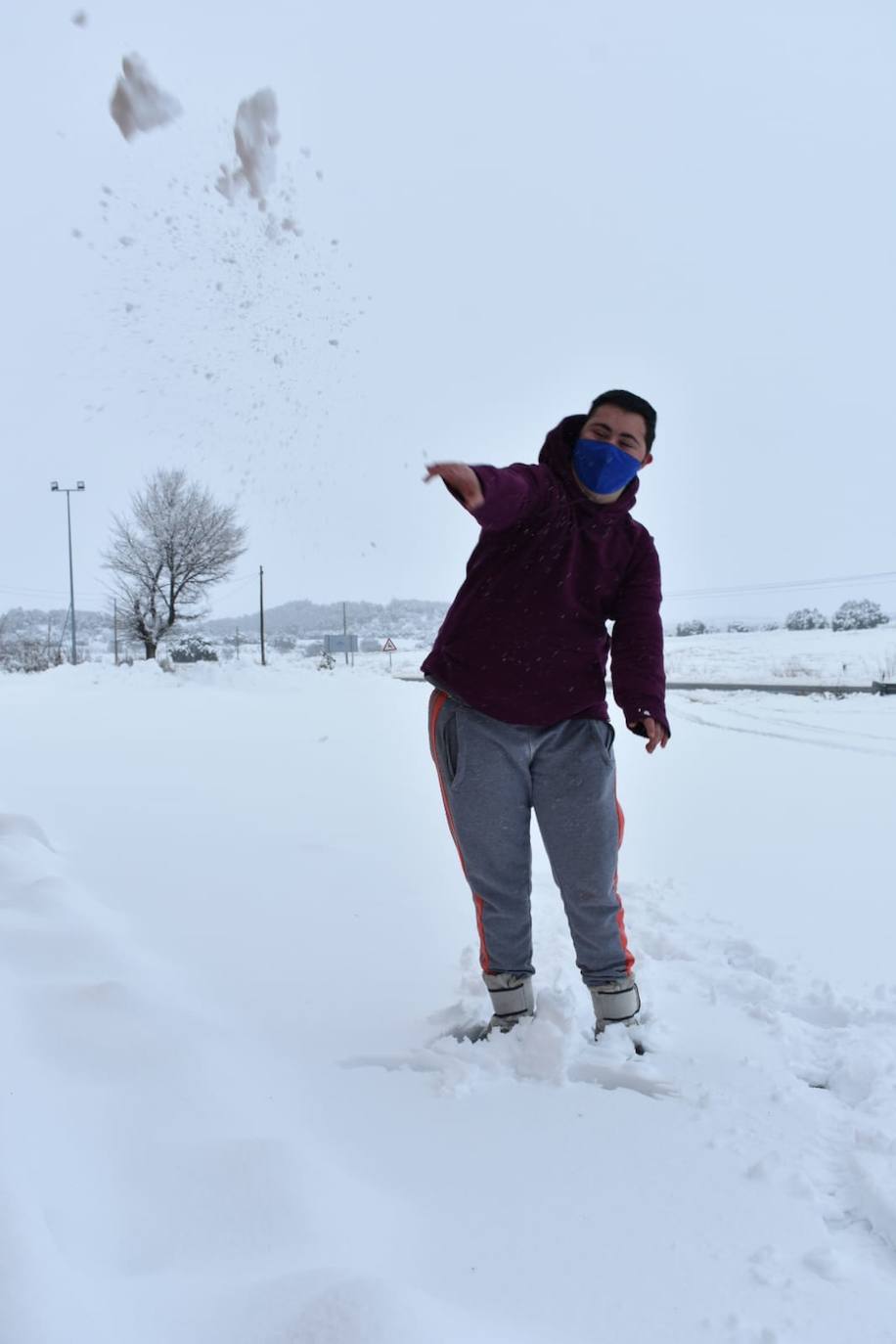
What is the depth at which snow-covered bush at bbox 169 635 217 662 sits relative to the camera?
2439 centimetres

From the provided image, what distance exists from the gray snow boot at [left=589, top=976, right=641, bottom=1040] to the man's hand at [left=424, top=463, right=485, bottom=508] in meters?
1.20

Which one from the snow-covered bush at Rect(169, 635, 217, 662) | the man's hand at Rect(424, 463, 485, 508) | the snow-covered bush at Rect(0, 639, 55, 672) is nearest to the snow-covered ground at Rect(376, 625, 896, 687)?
the snow-covered bush at Rect(169, 635, 217, 662)

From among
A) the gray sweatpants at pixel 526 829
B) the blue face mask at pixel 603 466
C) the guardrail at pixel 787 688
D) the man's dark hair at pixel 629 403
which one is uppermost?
the man's dark hair at pixel 629 403

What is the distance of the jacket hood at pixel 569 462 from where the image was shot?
1.98 metres

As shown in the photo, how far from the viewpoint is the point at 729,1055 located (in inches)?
71.2

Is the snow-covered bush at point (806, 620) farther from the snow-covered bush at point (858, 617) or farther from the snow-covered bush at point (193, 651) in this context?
the snow-covered bush at point (193, 651)

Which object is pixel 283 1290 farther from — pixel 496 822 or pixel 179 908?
pixel 179 908

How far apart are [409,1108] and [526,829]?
0.68 m

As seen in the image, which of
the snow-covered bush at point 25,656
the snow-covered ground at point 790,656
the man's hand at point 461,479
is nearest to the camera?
the man's hand at point 461,479

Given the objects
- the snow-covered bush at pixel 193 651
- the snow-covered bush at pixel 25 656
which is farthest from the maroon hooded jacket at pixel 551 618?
the snow-covered bush at pixel 25 656

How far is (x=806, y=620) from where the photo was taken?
45500mm

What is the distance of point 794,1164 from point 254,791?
11.7 ft

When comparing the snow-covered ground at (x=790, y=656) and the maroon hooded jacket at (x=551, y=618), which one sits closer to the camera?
the maroon hooded jacket at (x=551, y=618)

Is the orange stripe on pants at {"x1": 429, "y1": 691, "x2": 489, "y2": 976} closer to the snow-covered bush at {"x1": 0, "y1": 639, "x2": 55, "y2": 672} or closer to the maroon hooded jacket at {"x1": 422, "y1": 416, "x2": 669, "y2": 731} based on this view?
the maroon hooded jacket at {"x1": 422, "y1": 416, "x2": 669, "y2": 731}
